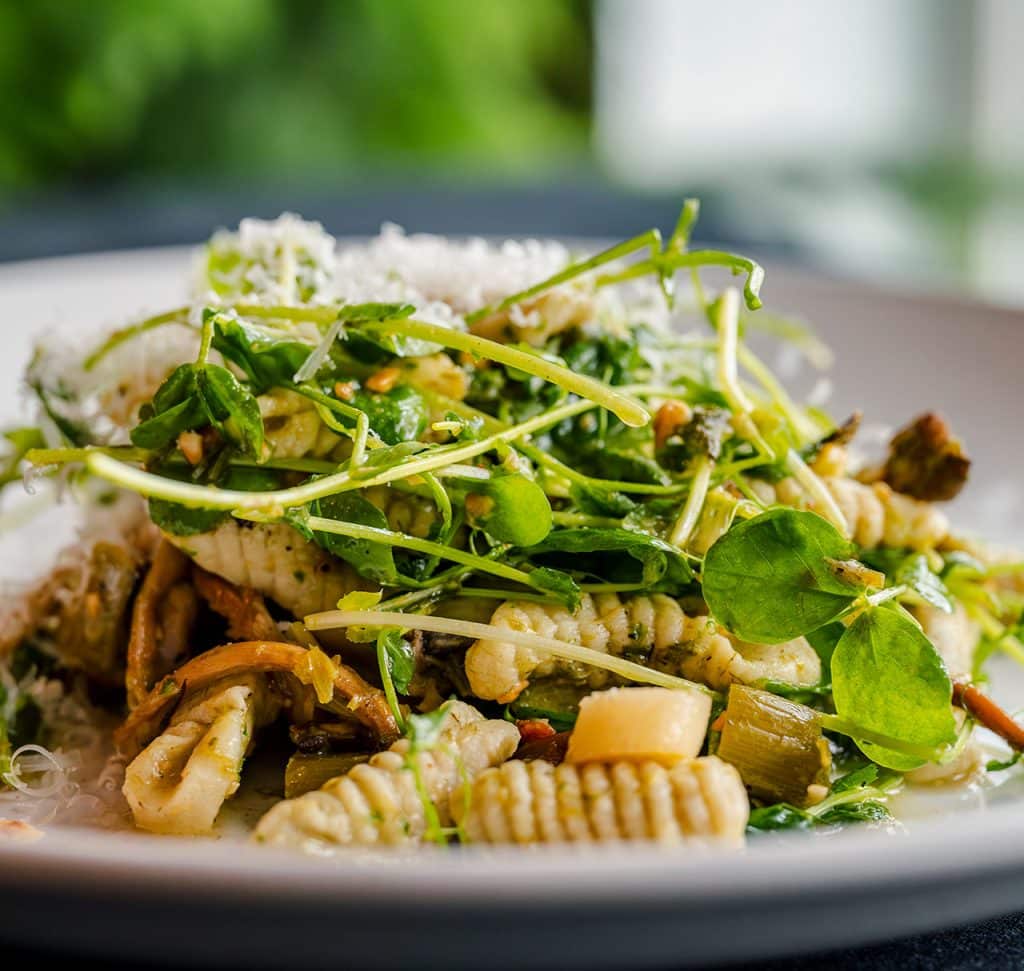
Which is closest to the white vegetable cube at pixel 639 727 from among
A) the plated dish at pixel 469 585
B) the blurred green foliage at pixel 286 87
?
the plated dish at pixel 469 585

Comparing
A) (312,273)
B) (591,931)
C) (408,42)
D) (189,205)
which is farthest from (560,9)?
(591,931)

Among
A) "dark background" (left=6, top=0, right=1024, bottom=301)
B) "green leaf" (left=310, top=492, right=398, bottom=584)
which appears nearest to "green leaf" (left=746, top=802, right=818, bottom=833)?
"green leaf" (left=310, top=492, right=398, bottom=584)

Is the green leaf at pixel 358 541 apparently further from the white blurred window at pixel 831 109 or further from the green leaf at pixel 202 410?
the white blurred window at pixel 831 109

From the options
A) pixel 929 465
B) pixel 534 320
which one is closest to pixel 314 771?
pixel 534 320

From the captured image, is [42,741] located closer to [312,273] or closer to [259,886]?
[312,273]

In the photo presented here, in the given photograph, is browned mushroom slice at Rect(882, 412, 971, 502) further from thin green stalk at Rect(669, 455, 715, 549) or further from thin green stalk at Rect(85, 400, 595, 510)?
thin green stalk at Rect(85, 400, 595, 510)
